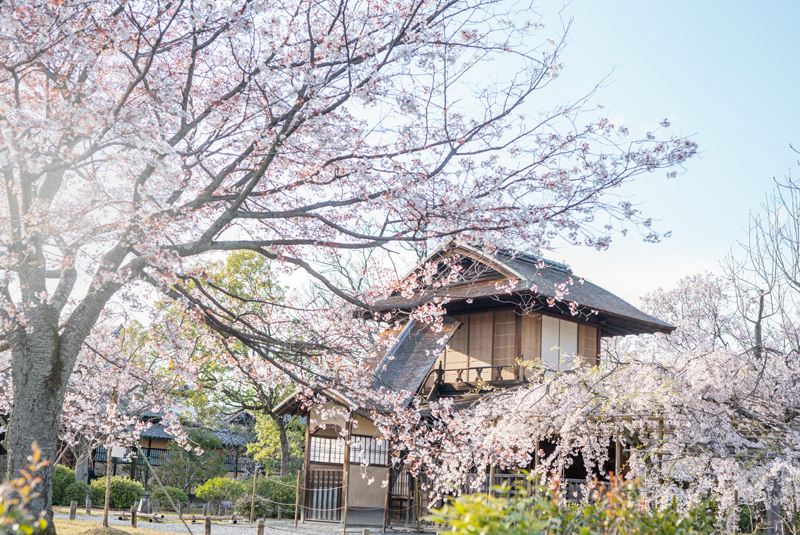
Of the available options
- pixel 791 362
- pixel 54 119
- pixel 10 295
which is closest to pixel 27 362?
pixel 10 295

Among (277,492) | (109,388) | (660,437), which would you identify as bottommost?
(277,492)

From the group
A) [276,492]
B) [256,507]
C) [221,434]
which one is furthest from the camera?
[221,434]

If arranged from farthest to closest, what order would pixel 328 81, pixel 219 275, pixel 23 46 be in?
1. pixel 219 275
2. pixel 328 81
3. pixel 23 46

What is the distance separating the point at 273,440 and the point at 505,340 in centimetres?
1328

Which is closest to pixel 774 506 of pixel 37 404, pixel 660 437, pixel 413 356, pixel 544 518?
pixel 660 437

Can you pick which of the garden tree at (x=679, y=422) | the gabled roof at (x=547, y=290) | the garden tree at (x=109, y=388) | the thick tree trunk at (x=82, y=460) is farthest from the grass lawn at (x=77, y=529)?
the gabled roof at (x=547, y=290)

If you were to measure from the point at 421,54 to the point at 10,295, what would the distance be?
6.50 metres

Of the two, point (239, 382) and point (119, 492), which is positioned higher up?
point (239, 382)

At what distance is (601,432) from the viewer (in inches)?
400

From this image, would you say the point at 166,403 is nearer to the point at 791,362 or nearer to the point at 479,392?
the point at 479,392

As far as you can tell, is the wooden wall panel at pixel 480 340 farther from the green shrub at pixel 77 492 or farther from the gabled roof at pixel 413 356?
the green shrub at pixel 77 492

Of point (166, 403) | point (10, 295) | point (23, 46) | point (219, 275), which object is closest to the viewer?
point (23, 46)

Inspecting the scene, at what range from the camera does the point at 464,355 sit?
57.8ft

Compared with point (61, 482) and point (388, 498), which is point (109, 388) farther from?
point (61, 482)
